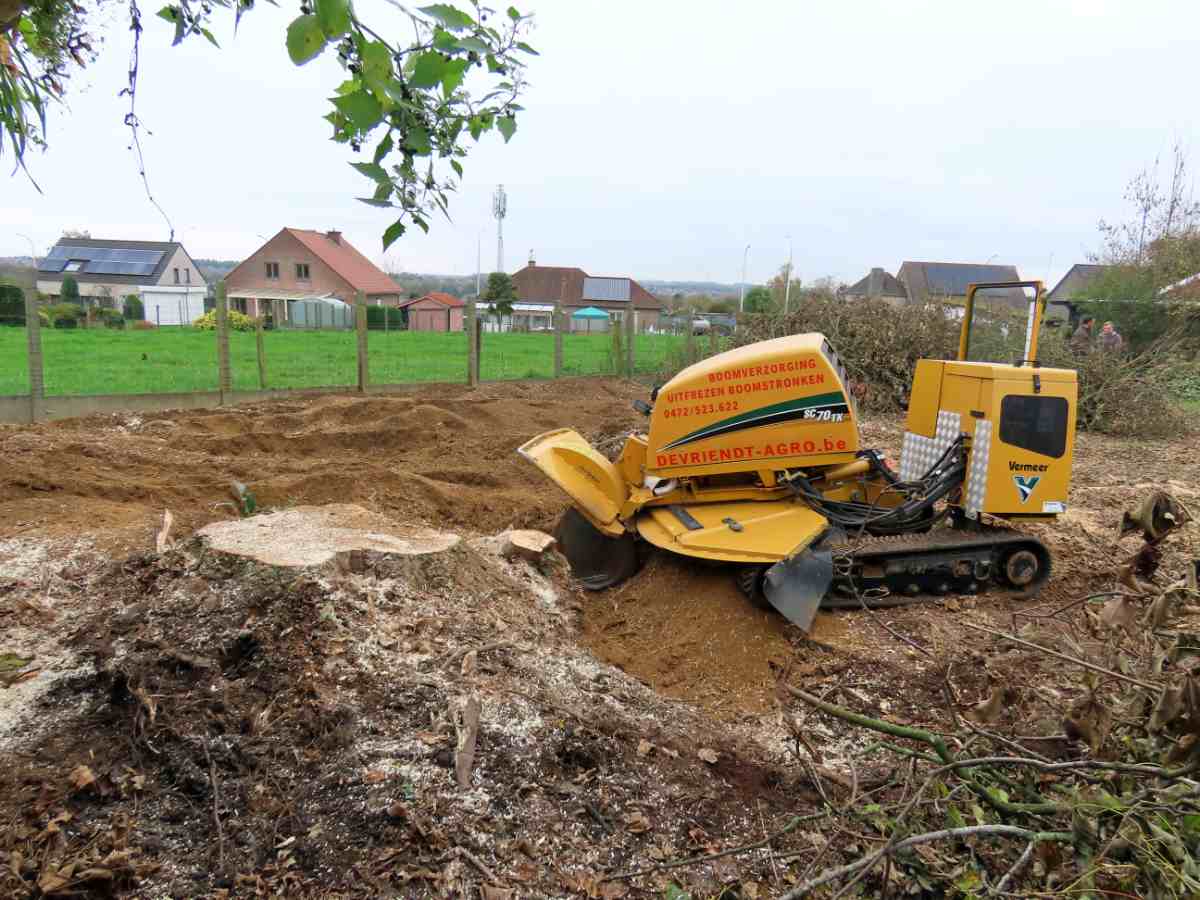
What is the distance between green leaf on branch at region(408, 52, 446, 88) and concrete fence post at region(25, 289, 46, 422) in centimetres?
989

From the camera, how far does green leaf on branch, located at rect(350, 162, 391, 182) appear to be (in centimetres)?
178

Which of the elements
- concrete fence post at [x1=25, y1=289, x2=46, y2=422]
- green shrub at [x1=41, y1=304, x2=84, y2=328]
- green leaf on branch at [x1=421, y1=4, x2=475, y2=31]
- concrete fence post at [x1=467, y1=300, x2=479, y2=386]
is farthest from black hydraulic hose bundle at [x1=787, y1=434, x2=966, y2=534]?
green shrub at [x1=41, y1=304, x2=84, y2=328]

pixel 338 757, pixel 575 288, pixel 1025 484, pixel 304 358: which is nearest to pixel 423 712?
pixel 338 757

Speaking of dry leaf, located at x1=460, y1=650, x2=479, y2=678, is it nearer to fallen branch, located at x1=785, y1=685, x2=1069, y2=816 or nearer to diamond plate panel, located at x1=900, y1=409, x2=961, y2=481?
fallen branch, located at x1=785, y1=685, x2=1069, y2=816

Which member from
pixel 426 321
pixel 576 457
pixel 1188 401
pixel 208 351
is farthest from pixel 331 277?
pixel 576 457

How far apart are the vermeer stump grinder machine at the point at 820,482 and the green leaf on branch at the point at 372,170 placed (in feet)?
10.9

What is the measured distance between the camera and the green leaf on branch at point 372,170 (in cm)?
178

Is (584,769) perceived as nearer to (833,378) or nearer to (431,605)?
(431,605)

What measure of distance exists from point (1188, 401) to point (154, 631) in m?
18.8

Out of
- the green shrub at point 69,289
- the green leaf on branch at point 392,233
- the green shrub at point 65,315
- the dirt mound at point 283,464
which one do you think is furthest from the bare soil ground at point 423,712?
the green shrub at point 69,289

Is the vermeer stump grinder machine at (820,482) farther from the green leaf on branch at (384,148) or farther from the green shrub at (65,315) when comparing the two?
the green shrub at (65,315)

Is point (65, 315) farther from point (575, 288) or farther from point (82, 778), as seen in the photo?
point (575, 288)

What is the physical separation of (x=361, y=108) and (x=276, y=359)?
14.2 metres

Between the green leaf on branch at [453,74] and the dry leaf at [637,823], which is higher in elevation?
the green leaf on branch at [453,74]
